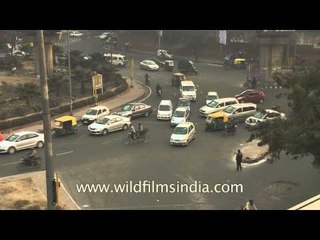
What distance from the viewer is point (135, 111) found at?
36.8 metres

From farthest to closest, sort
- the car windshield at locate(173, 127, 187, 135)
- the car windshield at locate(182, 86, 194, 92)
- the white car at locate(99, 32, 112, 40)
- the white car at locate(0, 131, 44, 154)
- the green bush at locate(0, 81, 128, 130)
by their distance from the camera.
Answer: the white car at locate(99, 32, 112, 40) → the car windshield at locate(182, 86, 194, 92) → the green bush at locate(0, 81, 128, 130) → the car windshield at locate(173, 127, 187, 135) → the white car at locate(0, 131, 44, 154)

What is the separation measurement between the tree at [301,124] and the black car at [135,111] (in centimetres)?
1767

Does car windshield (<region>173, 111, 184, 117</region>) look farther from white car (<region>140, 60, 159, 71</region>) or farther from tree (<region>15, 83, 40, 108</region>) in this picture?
white car (<region>140, 60, 159, 71</region>)

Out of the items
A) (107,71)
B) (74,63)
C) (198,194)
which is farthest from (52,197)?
(74,63)

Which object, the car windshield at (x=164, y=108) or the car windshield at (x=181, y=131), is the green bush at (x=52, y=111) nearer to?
the car windshield at (x=164, y=108)

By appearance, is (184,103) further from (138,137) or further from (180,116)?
(138,137)

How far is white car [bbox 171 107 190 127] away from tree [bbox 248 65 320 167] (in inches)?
591

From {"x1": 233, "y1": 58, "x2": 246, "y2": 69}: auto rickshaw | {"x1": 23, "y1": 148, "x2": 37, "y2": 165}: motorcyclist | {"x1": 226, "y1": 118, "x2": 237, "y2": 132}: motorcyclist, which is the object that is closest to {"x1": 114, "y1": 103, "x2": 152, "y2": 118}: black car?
{"x1": 226, "y1": 118, "x2": 237, "y2": 132}: motorcyclist

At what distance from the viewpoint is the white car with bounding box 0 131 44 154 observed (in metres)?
29.2

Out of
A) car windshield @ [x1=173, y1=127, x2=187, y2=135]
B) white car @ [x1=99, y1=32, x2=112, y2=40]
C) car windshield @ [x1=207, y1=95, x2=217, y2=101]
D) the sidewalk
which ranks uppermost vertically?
car windshield @ [x1=173, y1=127, x2=187, y2=135]

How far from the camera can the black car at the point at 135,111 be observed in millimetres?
36219

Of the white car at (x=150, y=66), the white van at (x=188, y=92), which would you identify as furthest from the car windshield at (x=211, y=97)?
the white car at (x=150, y=66)

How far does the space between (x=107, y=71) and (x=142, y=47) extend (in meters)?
35.8

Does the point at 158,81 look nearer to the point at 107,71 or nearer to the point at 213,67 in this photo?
the point at 107,71
